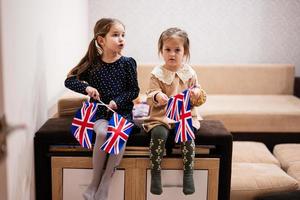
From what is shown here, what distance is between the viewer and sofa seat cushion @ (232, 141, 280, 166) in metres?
3.11

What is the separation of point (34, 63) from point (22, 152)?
19.4 inches

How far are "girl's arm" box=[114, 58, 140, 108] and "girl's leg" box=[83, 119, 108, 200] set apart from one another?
7.0 inches

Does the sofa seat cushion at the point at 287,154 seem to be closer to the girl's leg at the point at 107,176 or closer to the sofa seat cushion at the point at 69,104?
the girl's leg at the point at 107,176

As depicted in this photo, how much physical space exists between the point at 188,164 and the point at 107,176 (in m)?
0.44

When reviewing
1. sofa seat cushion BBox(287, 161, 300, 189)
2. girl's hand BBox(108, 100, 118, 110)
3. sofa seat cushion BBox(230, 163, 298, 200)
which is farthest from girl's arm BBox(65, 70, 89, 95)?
sofa seat cushion BBox(287, 161, 300, 189)

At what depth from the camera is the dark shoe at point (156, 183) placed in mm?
2418

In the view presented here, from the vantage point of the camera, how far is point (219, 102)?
4.26 m

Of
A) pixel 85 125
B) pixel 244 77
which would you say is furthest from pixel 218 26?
pixel 85 125

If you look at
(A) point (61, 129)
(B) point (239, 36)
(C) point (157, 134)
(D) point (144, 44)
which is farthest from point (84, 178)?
(B) point (239, 36)

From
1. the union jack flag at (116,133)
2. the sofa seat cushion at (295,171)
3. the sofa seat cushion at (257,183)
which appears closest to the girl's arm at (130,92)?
the union jack flag at (116,133)

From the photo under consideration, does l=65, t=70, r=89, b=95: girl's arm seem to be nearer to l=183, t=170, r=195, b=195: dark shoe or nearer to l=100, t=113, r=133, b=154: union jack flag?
l=100, t=113, r=133, b=154: union jack flag

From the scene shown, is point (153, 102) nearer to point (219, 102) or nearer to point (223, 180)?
point (223, 180)

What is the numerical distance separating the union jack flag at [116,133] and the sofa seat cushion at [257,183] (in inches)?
29.8

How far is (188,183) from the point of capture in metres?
2.43
